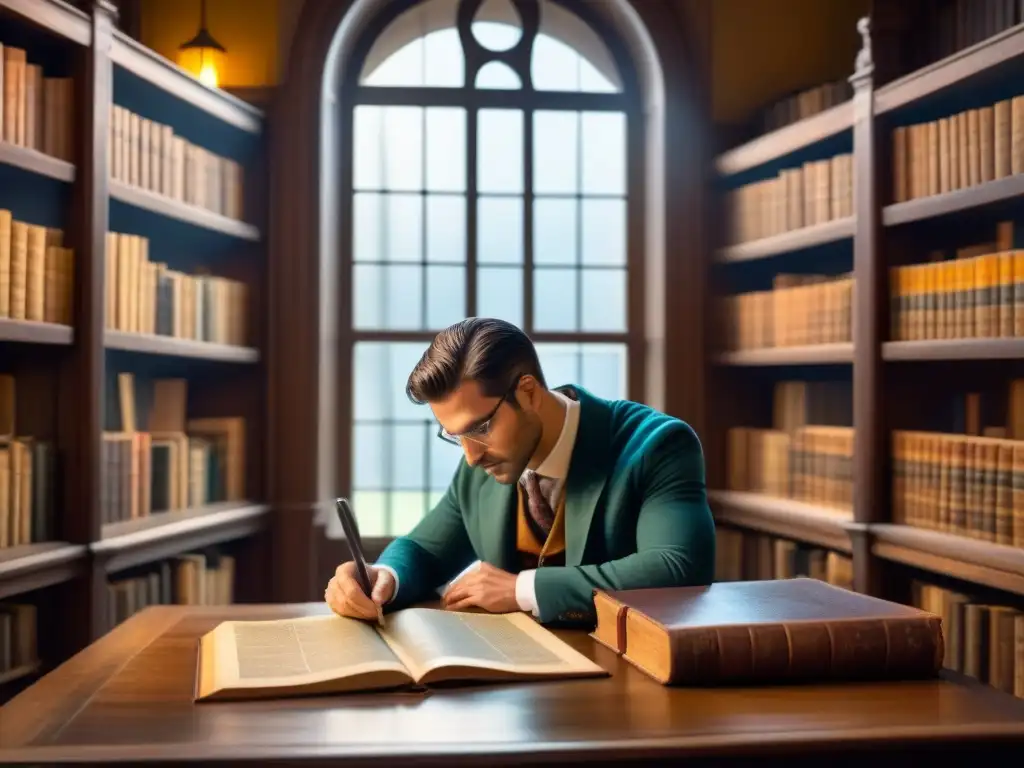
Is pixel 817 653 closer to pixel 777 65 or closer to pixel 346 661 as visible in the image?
pixel 346 661

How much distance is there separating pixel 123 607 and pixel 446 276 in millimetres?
1937

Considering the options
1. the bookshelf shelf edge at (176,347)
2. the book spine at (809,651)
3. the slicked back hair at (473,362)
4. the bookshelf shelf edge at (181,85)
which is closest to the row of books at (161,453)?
the bookshelf shelf edge at (176,347)

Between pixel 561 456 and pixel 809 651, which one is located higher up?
pixel 561 456

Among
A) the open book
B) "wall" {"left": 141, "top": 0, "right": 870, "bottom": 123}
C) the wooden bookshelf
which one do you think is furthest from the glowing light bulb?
the open book

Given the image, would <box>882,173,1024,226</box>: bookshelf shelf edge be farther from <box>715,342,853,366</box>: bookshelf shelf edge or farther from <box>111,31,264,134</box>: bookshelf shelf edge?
<box>111,31,264,134</box>: bookshelf shelf edge

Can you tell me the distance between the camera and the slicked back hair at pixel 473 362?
2.21 m

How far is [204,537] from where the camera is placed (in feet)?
13.3

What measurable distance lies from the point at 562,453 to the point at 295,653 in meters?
0.84

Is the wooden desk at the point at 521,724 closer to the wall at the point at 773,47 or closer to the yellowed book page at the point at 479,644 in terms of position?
the yellowed book page at the point at 479,644

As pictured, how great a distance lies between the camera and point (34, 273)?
128 inches

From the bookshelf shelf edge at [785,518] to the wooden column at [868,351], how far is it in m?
0.08

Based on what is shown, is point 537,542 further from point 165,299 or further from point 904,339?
point 165,299

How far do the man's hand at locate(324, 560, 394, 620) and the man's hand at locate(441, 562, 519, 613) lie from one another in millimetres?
121

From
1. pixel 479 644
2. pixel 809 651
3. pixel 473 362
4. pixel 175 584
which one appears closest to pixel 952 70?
pixel 473 362
